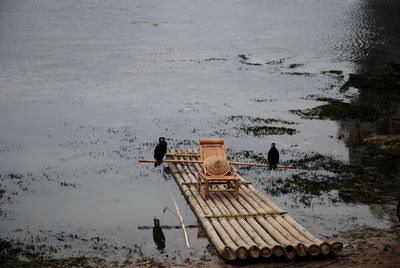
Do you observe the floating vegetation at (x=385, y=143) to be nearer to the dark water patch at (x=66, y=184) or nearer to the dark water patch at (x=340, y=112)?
the dark water patch at (x=340, y=112)

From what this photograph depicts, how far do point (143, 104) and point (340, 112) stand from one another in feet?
46.3

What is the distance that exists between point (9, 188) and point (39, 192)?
1390 mm

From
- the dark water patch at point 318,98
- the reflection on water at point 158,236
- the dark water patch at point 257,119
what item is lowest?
the reflection on water at point 158,236

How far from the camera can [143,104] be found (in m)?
45.2

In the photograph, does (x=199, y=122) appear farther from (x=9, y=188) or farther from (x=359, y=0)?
(x=359, y=0)

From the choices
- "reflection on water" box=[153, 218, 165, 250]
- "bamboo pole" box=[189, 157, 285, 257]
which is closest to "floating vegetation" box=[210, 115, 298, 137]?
"bamboo pole" box=[189, 157, 285, 257]

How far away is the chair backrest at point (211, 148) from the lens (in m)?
25.7

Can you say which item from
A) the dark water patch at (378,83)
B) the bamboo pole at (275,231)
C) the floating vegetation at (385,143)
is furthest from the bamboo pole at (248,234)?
the dark water patch at (378,83)

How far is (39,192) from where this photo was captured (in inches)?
1061

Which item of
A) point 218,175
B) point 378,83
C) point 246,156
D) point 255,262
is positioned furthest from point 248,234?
point 378,83

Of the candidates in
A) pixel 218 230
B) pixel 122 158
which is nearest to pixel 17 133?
pixel 122 158

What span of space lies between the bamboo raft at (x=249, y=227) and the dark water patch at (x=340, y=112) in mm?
15412

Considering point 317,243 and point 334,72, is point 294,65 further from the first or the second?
point 317,243

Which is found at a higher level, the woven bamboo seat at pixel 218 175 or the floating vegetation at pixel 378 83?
the floating vegetation at pixel 378 83
